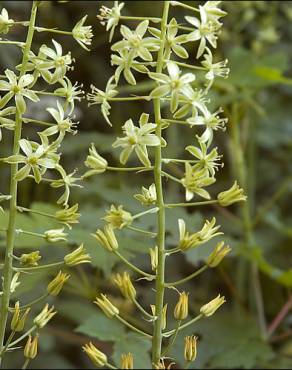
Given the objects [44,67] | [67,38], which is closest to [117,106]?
[67,38]

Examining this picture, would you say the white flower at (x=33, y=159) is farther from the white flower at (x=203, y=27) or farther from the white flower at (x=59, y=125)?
the white flower at (x=203, y=27)

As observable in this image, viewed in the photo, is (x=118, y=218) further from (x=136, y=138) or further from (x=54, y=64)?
(x=54, y=64)

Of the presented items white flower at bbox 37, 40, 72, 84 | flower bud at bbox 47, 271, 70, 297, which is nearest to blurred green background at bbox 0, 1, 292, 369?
flower bud at bbox 47, 271, 70, 297

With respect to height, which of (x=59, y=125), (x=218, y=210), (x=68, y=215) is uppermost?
(x=59, y=125)

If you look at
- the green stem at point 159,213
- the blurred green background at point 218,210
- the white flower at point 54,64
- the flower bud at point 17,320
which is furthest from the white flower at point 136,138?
the blurred green background at point 218,210

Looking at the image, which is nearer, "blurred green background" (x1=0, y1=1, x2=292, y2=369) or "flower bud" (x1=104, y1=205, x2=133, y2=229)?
"flower bud" (x1=104, y1=205, x2=133, y2=229)

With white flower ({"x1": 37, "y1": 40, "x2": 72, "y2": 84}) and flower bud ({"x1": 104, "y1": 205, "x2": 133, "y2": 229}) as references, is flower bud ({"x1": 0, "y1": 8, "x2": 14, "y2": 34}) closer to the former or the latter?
white flower ({"x1": 37, "y1": 40, "x2": 72, "y2": 84})

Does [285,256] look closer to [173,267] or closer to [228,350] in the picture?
[173,267]

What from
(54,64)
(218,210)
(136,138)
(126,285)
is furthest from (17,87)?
(218,210)
